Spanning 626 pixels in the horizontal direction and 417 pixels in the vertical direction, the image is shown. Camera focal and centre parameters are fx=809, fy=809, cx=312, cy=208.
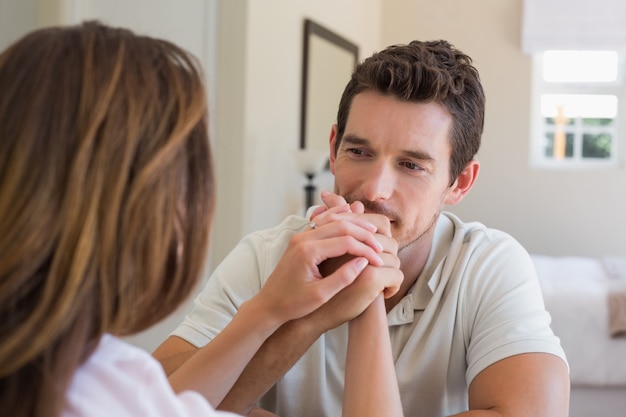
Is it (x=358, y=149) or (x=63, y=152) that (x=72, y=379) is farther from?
(x=358, y=149)

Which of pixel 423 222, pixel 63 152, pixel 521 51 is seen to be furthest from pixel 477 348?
pixel 521 51

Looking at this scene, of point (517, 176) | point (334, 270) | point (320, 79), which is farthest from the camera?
point (517, 176)

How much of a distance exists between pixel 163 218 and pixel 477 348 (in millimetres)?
875

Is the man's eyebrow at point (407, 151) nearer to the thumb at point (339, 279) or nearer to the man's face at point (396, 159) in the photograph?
the man's face at point (396, 159)

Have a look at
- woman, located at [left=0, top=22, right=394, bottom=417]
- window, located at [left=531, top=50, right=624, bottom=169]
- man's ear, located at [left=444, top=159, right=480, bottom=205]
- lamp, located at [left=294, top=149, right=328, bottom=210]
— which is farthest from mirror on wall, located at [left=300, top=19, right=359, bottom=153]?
woman, located at [left=0, top=22, right=394, bottom=417]

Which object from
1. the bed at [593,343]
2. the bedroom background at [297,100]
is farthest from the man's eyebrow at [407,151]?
the bed at [593,343]

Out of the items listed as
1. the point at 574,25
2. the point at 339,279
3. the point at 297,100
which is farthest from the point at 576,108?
the point at 339,279

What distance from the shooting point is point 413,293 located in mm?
1627

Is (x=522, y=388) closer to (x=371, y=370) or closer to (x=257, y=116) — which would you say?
(x=371, y=370)

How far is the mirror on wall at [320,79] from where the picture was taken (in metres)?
5.17

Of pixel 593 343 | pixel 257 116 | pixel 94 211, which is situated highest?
pixel 257 116

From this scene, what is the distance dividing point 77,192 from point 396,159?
96cm

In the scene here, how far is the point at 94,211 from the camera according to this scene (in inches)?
29.2

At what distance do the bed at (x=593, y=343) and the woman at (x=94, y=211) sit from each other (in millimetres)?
3301
